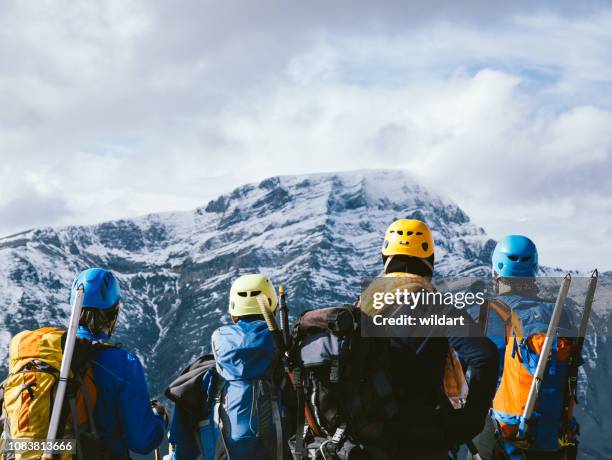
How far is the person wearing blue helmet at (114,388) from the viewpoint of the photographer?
33.2 ft

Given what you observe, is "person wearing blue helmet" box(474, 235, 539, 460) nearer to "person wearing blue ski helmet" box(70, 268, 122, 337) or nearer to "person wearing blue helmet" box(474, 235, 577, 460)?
"person wearing blue helmet" box(474, 235, 577, 460)

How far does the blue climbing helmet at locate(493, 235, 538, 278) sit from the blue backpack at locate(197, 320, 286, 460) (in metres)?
3.79

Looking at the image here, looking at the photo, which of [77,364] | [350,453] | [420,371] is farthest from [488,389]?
[77,364]

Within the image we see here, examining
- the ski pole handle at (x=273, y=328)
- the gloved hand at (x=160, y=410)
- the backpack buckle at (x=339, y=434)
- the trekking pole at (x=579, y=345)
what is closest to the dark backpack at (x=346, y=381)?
the backpack buckle at (x=339, y=434)

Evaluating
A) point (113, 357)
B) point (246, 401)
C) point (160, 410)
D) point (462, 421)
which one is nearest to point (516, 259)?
point (462, 421)

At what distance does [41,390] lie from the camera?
381 inches

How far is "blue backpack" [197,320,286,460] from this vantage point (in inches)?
469

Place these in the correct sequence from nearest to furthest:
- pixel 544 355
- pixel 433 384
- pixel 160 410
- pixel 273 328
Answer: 1. pixel 433 384
2. pixel 273 328
3. pixel 160 410
4. pixel 544 355

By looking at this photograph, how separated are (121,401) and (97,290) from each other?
145 centimetres

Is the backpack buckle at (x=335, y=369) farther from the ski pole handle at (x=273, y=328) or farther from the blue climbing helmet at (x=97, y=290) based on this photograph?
the blue climbing helmet at (x=97, y=290)

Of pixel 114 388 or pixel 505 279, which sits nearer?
pixel 114 388

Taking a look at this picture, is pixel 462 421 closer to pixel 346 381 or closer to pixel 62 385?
pixel 346 381

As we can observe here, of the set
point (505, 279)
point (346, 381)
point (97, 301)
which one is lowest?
point (346, 381)

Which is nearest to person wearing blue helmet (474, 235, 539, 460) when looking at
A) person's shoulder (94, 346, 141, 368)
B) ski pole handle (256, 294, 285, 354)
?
ski pole handle (256, 294, 285, 354)
